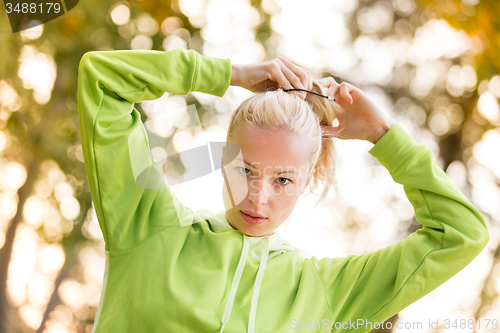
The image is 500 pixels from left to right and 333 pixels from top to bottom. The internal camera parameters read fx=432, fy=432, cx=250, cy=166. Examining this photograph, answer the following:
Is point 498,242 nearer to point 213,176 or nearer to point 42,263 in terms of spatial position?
point 213,176

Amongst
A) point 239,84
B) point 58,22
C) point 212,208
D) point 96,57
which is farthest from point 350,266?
point 58,22

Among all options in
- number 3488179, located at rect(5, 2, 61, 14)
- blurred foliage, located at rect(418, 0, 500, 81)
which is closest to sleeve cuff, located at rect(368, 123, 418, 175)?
blurred foliage, located at rect(418, 0, 500, 81)

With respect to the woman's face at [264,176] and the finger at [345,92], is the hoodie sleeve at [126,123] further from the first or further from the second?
the finger at [345,92]

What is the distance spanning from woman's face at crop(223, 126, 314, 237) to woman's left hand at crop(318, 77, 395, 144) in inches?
8.6

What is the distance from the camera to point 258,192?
117cm

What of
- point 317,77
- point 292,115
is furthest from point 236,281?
point 317,77

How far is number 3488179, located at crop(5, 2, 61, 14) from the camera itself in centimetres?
257

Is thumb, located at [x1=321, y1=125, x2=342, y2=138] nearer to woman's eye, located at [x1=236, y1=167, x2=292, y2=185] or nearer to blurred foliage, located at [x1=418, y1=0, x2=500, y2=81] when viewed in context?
woman's eye, located at [x1=236, y1=167, x2=292, y2=185]

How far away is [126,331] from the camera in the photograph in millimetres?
1133

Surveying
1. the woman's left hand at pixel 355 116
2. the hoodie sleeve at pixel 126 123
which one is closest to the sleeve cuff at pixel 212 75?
the hoodie sleeve at pixel 126 123

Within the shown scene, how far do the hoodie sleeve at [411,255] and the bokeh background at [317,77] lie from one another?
154 centimetres

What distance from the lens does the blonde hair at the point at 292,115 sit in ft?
4.02

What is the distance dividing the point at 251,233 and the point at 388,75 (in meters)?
2.32

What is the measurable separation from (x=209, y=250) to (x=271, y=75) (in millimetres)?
541
